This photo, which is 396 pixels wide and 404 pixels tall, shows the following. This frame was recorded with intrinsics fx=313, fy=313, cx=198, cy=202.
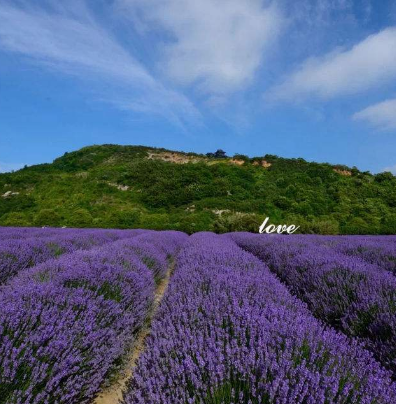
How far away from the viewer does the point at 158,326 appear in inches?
72.6

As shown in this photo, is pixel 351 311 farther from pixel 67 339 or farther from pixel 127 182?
pixel 127 182

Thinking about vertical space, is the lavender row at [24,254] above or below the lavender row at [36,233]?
below

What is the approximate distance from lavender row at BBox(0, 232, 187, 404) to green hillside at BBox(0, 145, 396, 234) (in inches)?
493

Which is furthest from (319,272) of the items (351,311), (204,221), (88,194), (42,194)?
(42,194)

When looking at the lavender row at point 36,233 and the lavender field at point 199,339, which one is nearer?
the lavender field at point 199,339

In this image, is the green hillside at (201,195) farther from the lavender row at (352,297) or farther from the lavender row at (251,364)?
the lavender row at (251,364)

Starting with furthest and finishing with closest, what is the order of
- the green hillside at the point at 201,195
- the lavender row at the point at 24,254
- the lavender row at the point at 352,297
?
the green hillside at the point at 201,195
the lavender row at the point at 24,254
the lavender row at the point at 352,297

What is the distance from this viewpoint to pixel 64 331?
171 centimetres

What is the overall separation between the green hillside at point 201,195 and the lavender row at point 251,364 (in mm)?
13464

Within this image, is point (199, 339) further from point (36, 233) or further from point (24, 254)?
point (36, 233)

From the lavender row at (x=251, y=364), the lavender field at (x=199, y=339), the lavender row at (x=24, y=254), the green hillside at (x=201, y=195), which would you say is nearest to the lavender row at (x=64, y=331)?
the lavender field at (x=199, y=339)

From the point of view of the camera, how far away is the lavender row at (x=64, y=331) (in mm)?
1410

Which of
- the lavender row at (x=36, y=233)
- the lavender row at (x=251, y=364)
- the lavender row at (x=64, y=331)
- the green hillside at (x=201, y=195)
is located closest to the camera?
the lavender row at (x=251, y=364)

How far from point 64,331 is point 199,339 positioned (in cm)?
78
